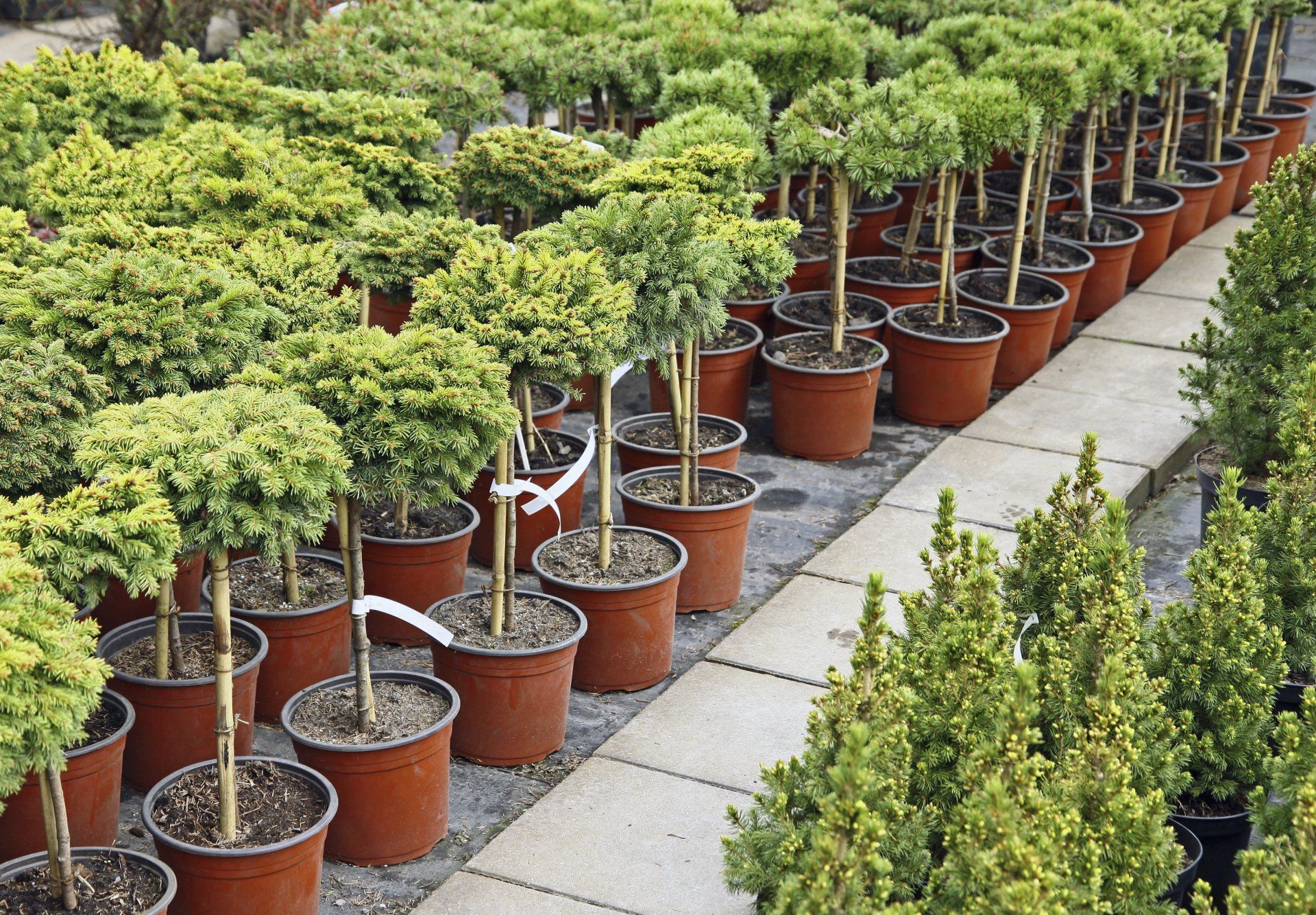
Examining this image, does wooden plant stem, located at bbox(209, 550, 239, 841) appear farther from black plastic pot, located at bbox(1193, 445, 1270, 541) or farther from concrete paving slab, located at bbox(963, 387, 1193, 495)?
concrete paving slab, located at bbox(963, 387, 1193, 495)

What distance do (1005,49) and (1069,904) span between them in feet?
19.2

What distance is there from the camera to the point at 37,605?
3258mm

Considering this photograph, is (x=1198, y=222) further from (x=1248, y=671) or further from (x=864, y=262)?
(x=1248, y=671)

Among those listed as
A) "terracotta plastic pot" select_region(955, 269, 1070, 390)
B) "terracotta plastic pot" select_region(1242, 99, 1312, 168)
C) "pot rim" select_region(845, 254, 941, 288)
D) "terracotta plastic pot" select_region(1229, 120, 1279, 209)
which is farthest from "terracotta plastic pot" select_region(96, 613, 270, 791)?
"terracotta plastic pot" select_region(1242, 99, 1312, 168)

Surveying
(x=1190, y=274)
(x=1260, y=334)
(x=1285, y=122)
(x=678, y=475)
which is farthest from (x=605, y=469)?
(x=1285, y=122)

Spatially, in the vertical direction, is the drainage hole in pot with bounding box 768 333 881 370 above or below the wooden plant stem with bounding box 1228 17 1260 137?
below

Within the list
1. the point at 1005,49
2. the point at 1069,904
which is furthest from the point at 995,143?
the point at 1069,904

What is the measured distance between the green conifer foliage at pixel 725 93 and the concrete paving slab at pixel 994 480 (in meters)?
2.01

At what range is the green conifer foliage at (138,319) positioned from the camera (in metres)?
4.51

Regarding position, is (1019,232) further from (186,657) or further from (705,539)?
(186,657)

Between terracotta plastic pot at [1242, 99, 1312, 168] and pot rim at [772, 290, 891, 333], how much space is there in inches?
214

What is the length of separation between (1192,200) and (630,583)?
6.85 metres

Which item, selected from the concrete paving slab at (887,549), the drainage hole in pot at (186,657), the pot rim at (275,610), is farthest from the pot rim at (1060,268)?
the drainage hole in pot at (186,657)

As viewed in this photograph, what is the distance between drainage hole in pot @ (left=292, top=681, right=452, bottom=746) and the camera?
441 cm
